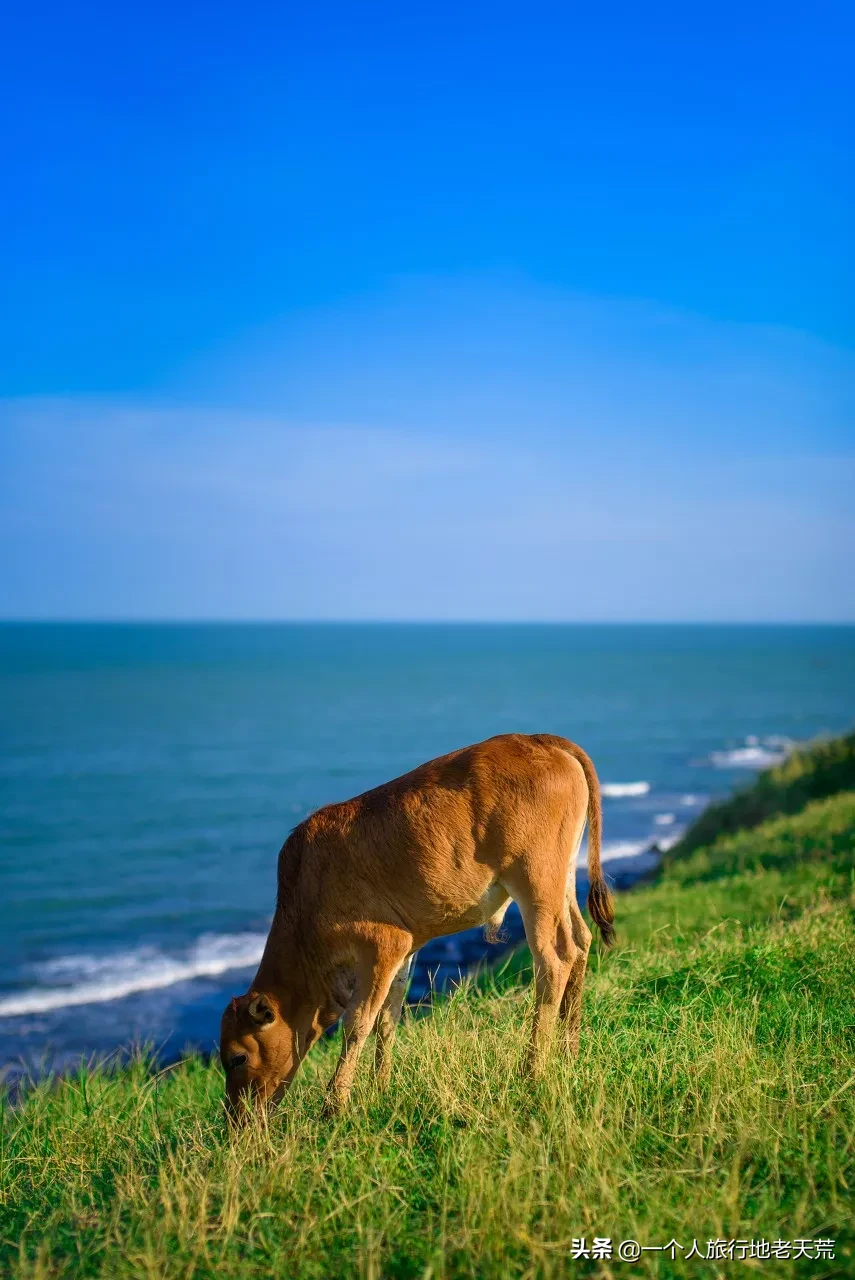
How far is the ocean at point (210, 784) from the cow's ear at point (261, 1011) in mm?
8366

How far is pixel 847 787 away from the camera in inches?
867

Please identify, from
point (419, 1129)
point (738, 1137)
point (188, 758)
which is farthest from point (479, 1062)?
point (188, 758)

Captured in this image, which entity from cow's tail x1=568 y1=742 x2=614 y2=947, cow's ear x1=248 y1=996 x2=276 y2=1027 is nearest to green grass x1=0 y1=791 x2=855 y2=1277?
cow's ear x1=248 y1=996 x2=276 y2=1027

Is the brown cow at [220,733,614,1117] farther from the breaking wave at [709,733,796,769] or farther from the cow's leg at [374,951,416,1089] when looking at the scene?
the breaking wave at [709,733,796,769]

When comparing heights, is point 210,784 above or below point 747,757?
below

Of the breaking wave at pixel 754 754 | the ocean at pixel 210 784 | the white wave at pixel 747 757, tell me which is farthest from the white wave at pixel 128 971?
the white wave at pixel 747 757

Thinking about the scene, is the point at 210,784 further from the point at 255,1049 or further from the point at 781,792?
the point at 255,1049

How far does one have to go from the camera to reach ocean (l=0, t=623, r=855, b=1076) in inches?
813

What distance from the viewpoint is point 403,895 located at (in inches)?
234

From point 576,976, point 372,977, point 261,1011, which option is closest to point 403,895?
point 372,977

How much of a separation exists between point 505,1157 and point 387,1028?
179cm

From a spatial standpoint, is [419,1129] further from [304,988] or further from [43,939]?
[43,939]

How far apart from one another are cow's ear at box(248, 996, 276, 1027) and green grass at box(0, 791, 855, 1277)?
1.91 feet

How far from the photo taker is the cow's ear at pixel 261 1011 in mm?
5977
